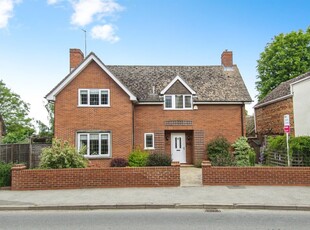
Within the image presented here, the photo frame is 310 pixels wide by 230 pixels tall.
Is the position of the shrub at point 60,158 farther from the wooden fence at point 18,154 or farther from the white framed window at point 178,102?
the white framed window at point 178,102

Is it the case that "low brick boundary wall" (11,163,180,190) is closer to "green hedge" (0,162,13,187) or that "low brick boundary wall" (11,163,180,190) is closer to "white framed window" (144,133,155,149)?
"green hedge" (0,162,13,187)

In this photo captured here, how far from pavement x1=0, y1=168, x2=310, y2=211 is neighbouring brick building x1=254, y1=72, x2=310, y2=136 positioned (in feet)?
37.3

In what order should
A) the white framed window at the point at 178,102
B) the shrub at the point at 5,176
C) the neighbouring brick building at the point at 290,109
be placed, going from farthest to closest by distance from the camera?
the neighbouring brick building at the point at 290,109 < the white framed window at the point at 178,102 < the shrub at the point at 5,176

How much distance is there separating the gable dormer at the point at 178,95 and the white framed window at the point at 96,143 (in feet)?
16.6

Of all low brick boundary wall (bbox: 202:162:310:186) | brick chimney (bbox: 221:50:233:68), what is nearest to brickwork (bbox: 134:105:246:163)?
brick chimney (bbox: 221:50:233:68)

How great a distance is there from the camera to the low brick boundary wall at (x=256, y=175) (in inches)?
447

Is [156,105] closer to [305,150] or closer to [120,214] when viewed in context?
[305,150]

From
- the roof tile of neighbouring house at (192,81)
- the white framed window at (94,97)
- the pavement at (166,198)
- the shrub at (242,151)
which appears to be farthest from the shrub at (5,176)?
the shrub at (242,151)

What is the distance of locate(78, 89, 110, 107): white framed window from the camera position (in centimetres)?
1812

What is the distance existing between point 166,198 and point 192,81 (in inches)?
539

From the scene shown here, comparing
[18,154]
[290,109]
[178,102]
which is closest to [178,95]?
Result: [178,102]

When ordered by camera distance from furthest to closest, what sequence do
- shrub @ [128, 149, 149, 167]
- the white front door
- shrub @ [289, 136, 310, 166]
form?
1. the white front door
2. shrub @ [128, 149, 149, 167]
3. shrub @ [289, 136, 310, 166]

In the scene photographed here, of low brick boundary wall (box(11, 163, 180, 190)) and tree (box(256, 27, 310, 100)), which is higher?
tree (box(256, 27, 310, 100))

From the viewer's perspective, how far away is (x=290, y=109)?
21797mm
